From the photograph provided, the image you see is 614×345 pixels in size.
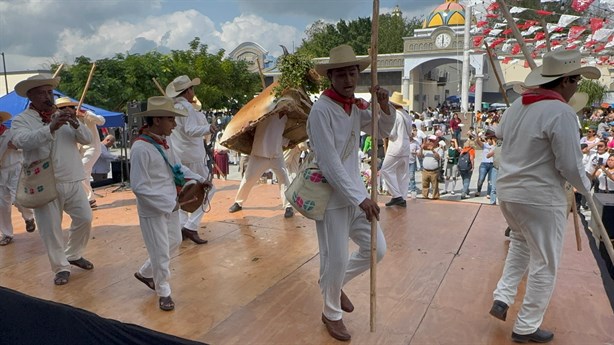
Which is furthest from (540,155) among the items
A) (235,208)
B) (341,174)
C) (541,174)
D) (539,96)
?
(235,208)

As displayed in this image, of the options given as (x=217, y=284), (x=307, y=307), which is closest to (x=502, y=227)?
(x=307, y=307)

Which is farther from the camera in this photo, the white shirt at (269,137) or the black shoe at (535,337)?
the white shirt at (269,137)

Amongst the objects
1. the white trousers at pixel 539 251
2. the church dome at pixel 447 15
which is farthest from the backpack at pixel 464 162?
the church dome at pixel 447 15

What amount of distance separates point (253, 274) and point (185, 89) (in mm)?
2199

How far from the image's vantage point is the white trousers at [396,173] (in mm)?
6828

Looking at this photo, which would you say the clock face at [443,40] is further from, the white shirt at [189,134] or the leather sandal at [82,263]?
the leather sandal at [82,263]

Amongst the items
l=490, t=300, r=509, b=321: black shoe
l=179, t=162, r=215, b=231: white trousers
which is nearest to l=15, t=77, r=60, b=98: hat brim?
l=179, t=162, r=215, b=231: white trousers

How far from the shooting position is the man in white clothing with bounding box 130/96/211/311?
11.4 ft

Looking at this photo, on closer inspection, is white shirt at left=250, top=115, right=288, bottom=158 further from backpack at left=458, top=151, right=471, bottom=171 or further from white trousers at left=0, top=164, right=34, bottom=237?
backpack at left=458, top=151, right=471, bottom=171

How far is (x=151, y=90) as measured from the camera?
23109 mm

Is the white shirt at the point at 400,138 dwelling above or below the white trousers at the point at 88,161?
above

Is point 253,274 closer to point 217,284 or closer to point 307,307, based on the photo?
point 217,284

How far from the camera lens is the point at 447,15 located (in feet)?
141

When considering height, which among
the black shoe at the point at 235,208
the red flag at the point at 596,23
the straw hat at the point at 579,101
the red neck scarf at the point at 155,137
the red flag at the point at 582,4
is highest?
the red flag at the point at 582,4
